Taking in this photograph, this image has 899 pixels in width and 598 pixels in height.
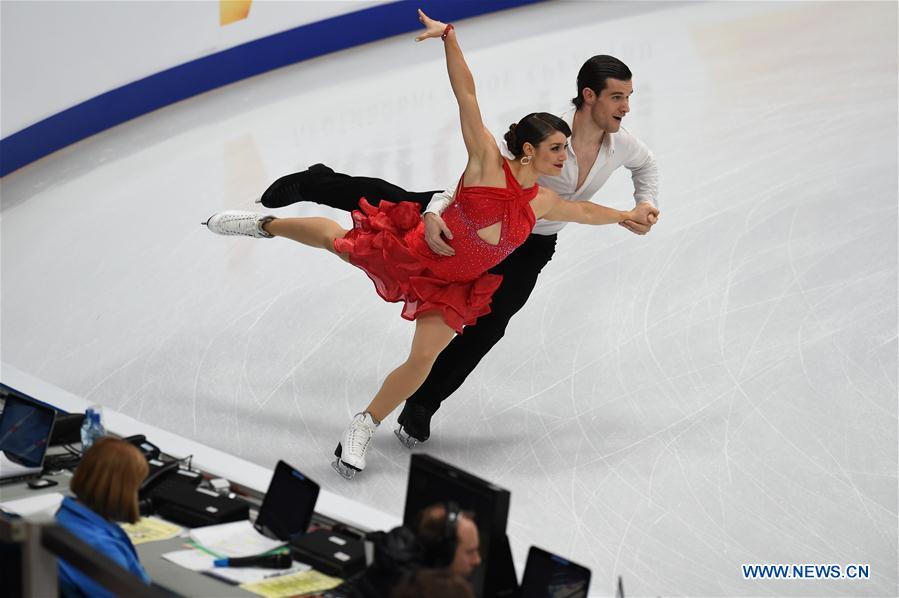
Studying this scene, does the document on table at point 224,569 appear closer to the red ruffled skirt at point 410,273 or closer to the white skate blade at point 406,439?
the red ruffled skirt at point 410,273

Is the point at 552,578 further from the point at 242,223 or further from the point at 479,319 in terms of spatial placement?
the point at 242,223

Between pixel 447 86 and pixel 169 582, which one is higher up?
pixel 447 86

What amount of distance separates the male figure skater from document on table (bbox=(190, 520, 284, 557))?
1.25m

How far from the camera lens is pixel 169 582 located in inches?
106

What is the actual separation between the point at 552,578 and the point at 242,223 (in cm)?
241

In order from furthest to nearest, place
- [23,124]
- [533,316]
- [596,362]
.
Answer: [23,124]
[533,316]
[596,362]

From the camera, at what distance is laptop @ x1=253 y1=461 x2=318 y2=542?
9.53 feet

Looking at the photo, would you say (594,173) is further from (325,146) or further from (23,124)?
(23,124)

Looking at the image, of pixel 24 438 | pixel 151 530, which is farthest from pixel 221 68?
pixel 151 530

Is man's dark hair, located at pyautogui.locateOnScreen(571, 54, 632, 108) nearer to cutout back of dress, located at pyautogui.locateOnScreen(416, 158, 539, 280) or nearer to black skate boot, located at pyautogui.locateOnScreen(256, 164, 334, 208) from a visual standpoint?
cutout back of dress, located at pyautogui.locateOnScreen(416, 158, 539, 280)

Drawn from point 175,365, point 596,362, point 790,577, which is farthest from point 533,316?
point 790,577

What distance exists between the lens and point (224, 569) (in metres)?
2.79

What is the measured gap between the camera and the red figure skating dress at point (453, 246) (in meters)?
3.72

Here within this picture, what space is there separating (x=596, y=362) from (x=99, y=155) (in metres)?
4.42
